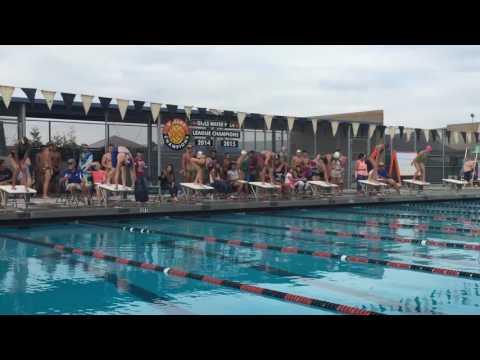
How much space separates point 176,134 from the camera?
1509 centimetres

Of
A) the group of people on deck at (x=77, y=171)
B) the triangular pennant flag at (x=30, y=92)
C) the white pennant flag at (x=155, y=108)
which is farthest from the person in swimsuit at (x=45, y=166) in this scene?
the white pennant flag at (x=155, y=108)

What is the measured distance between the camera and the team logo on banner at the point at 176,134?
14.9 metres

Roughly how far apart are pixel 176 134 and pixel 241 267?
9201 millimetres

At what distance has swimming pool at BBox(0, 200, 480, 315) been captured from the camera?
460cm

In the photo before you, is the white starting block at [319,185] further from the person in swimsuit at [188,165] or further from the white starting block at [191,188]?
the person in swimsuit at [188,165]

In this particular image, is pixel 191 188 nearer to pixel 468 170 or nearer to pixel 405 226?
pixel 405 226

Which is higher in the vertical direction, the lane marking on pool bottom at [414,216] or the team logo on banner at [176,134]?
the team logo on banner at [176,134]

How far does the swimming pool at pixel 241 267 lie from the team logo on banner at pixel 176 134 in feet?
13.8

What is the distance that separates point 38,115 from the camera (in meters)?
17.3

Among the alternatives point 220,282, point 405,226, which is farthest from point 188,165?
point 220,282

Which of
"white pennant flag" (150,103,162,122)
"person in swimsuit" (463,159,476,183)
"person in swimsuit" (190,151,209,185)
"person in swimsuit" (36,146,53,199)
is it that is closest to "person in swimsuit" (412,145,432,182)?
"person in swimsuit" (463,159,476,183)
